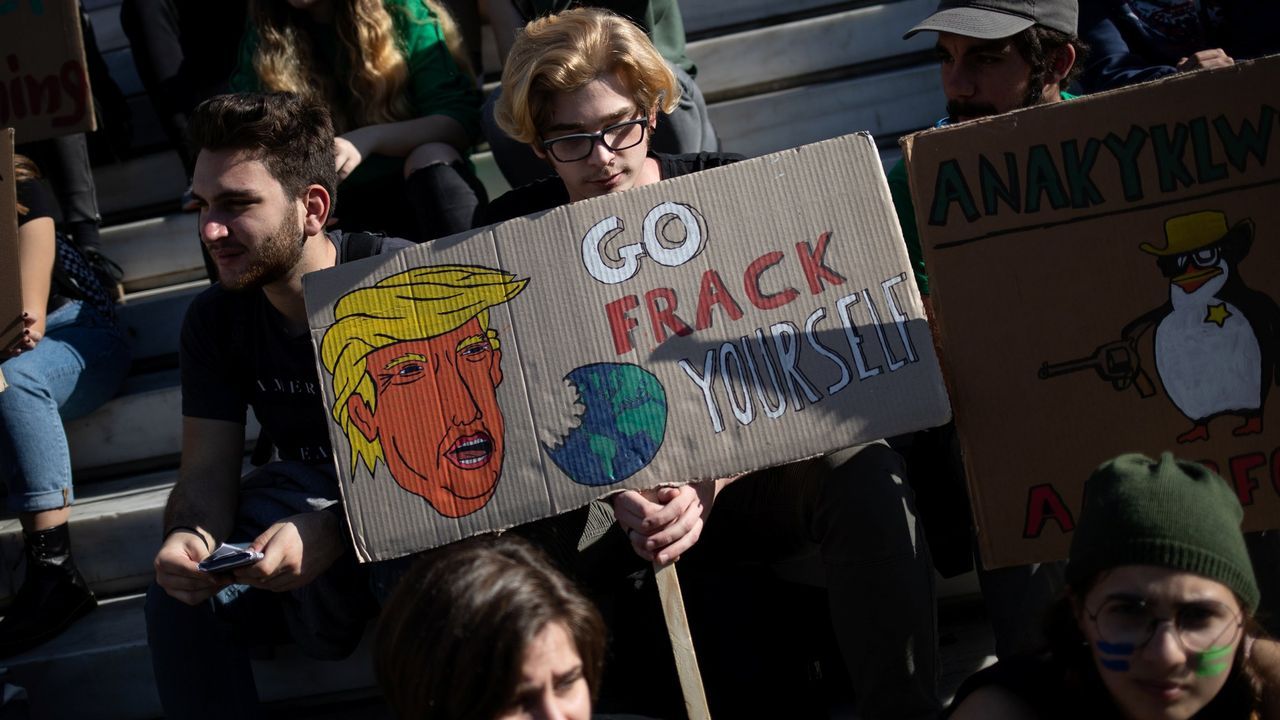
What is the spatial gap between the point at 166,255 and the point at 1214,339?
3369 mm

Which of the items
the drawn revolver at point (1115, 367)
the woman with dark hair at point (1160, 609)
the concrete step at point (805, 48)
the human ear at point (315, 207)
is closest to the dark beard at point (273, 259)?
the human ear at point (315, 207)

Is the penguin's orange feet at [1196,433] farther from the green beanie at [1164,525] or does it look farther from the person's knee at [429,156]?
the person's knee at [429,156]

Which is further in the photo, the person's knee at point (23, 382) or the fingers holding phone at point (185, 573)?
the person's knee at point (23, 382)

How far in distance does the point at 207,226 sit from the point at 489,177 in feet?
5.28

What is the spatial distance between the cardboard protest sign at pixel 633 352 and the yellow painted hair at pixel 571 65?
0.50 meters

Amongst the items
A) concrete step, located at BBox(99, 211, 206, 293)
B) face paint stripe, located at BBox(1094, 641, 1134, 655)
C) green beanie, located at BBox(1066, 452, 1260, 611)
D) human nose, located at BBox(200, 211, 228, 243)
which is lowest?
face paint stripe, located at BBox(1094, 641, 1134, 655)

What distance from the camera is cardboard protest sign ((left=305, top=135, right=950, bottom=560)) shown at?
1.94m

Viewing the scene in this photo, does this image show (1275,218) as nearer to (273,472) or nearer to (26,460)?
(273,472)

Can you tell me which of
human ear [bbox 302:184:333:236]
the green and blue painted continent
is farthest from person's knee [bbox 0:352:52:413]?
the green and blue painted continent

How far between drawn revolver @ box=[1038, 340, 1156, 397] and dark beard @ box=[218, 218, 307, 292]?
154cm

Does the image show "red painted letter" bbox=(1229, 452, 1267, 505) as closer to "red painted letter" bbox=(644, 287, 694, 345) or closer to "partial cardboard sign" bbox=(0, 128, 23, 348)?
"red painted letter" bbox=(644, 287, 694, 345)

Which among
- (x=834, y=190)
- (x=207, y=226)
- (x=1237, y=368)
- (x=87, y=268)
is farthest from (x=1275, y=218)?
(x=87, y=268)

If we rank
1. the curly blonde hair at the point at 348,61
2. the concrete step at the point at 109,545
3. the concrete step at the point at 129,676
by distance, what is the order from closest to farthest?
the concrete step at the point at 129,676 < the concrete step at the point at 109,545 < the curly blonde hair at the point at 348,61

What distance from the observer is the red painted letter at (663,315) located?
198 centimetres
